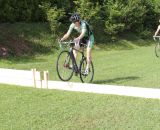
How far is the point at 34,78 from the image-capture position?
11.0 meters

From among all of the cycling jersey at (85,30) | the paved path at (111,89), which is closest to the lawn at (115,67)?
the cycling jersey at (85,30)

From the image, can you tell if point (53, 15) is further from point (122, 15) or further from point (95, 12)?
point (122, 15)

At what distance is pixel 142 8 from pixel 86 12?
546cm

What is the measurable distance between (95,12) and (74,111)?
1650 cm

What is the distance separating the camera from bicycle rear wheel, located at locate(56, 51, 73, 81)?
12422 millimetres

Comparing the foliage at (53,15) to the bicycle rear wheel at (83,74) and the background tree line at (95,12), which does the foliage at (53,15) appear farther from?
the bicycle rear wheel at (83,74)

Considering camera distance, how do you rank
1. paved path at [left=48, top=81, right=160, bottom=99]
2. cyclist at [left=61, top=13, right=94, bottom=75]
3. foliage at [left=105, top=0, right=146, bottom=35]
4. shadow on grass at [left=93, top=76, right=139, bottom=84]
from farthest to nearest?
foliage at [left=105, top=0, right=146, bottom=35]
shadow on grass at [left=93, top=76, right=139, bottom=84]
cyclist at [left=61, top=13, right=94, bottom=75]
paved path at [left=48, top=81, right=160, bottom=99]

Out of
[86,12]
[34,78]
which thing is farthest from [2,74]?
[86,12]

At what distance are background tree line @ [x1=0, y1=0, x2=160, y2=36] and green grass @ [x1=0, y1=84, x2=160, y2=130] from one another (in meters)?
12.5

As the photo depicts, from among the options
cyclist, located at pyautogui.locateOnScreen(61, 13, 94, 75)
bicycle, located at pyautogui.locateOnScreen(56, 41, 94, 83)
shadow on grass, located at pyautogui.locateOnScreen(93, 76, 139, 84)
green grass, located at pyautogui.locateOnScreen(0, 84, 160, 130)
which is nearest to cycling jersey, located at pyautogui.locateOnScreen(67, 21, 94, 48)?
cyclist, located at pyautogui.locateOnScreen(61, 13, 94, 75)

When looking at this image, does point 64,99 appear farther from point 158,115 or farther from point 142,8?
point 142,8

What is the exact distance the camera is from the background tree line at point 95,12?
74.8 feet

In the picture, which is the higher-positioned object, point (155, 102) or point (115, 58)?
point (155, 102)

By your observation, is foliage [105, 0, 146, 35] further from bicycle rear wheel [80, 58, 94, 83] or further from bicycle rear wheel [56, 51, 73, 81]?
bicycle rear wheel [56, 51, 73, 81]
